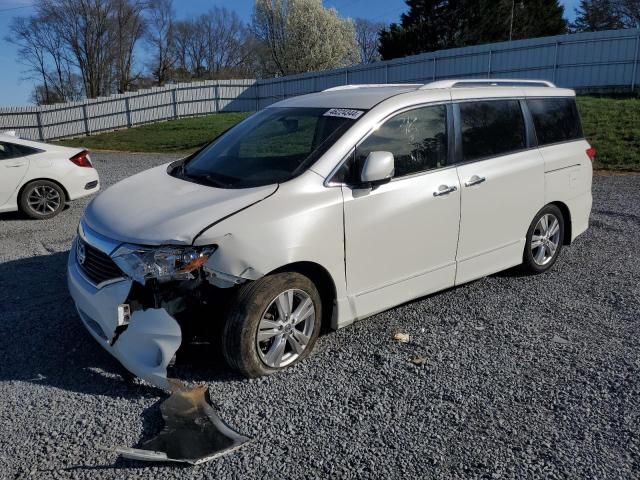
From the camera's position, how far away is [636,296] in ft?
16.4

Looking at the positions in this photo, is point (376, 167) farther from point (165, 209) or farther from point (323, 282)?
point (165, 209)

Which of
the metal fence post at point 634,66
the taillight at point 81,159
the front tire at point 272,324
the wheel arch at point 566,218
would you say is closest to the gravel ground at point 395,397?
the front tire at point 272,324

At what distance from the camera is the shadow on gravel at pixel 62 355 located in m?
3.61

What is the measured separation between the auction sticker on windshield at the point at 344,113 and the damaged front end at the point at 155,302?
5.00ft

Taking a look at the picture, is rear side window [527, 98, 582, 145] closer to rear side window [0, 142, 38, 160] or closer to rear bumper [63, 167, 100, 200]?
rear bumper [63, 167, 100, 200]

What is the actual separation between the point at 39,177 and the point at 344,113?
611 cm

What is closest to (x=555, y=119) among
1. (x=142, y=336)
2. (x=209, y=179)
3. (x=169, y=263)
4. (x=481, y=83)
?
(x=481, y=83)

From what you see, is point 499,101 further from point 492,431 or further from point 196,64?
point 196,64

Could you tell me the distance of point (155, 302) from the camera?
334 centimetres

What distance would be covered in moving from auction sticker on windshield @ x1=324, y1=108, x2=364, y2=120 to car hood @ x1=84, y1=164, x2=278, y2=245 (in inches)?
34.0

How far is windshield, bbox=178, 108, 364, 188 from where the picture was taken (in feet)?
13.1

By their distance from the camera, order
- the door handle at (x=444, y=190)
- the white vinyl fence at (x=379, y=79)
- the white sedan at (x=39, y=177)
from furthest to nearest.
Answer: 1. the white vinyl fence at (x=379, y=79)
2. the white sedan at (x=39, y=177)
3. the door handle at (x=444, y=190)

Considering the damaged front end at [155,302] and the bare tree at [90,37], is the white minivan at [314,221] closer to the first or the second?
the damaged front end at [155,302]

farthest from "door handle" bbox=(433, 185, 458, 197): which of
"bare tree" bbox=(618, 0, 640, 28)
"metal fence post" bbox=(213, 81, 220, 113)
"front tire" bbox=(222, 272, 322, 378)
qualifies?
"bare tree" bbox=(618, 0, 640, 28)
